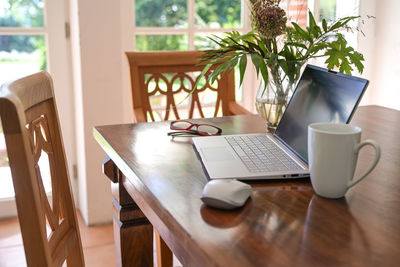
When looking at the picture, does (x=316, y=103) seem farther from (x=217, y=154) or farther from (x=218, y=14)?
(x=218, y=14)

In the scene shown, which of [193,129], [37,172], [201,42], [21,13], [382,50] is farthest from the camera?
[382,50]

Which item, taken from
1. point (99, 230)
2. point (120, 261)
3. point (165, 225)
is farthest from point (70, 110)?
point (165, 225)

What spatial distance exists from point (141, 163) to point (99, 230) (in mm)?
1617

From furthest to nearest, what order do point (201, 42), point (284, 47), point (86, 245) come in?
point (201, 42), point (86, 245), point (284, 47)

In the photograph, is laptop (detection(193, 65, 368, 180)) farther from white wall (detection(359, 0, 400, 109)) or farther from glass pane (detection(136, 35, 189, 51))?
white wall (detection(359, 0, 400, 109))

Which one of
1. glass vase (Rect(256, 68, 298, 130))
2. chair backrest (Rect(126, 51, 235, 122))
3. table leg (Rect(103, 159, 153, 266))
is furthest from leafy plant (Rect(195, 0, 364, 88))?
chair backrest (Rect(126, 51, 235, 122))

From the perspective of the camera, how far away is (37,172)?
3.04 feet

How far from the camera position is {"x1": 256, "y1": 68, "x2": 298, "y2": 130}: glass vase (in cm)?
129

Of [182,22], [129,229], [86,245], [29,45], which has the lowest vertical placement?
[86,245]

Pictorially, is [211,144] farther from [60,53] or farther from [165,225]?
[60,53]

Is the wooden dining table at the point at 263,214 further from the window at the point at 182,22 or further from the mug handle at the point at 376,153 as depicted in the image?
the window at the point at 182,22

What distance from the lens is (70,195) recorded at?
42.6 inches

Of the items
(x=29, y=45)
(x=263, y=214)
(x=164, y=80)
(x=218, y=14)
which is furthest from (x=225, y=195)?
(x=218, y=14)

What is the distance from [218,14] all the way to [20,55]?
1151 millimetres
